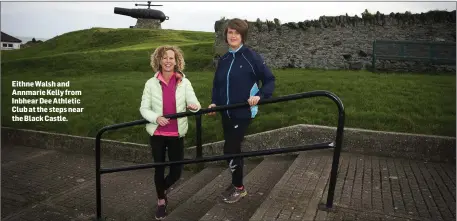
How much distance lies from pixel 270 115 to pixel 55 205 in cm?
362

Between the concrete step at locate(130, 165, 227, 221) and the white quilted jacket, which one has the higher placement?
the white quilted jacket

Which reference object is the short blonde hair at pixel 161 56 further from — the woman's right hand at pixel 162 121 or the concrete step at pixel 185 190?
the concrete step at pixel 185 190

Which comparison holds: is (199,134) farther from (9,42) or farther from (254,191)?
(9,42)

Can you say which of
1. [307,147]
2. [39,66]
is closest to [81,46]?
[39,66]

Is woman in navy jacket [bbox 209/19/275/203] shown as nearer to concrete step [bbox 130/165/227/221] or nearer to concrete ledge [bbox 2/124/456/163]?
concrete step [bbox 130/165/227/221]

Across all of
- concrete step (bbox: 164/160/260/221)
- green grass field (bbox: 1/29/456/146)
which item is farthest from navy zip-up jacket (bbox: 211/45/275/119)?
green grass field (bbox: 1/29/456/146)

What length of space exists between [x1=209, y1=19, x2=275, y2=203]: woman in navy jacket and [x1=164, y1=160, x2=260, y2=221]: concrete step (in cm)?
34

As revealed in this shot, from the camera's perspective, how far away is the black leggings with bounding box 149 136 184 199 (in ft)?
11.1

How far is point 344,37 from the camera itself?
1302 cm

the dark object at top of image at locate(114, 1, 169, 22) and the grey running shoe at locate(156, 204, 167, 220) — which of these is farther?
the dark object at top of image at locate(114, 1, 169, 22)

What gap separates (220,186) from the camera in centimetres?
410

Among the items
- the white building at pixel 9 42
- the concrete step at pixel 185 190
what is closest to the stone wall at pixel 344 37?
the concrete step at pixel 185 190

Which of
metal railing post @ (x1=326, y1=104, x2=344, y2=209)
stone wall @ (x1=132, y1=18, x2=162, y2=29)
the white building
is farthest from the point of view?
the white building

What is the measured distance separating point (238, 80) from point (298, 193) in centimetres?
128
